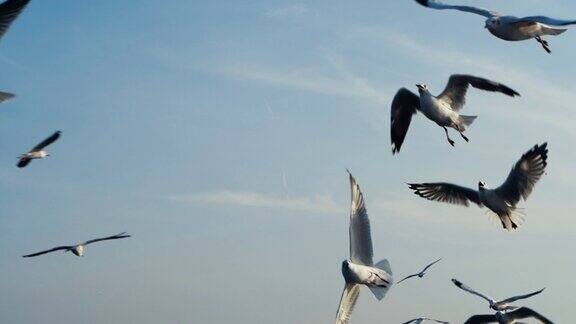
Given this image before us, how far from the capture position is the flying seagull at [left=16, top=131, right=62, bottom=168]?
3566 centimetres

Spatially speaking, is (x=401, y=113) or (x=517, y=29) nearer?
(x=517, y=29)

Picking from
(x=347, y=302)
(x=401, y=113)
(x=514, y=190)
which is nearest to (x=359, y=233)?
(x=347, y=302)

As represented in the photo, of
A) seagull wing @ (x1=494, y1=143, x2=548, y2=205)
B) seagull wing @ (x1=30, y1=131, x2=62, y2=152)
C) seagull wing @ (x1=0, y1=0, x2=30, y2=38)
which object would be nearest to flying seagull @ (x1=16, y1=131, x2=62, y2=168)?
seagull wing @ (x1=30, y1=131, x2=62, y2=152)

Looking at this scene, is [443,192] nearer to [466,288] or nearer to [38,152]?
[466,288]

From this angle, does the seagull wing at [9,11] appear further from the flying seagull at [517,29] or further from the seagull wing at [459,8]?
the flying seagull at [517,29]

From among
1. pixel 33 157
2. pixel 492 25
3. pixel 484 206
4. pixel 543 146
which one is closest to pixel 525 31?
pixel 492 25

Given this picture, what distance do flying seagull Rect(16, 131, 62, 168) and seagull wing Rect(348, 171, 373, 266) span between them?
16.7 meters

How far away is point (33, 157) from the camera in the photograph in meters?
36.0

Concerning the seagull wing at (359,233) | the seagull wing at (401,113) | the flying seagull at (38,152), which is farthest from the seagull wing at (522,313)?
the flying seagull at (38,152)

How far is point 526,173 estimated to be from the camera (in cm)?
2361

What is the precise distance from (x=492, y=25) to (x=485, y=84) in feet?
11.6

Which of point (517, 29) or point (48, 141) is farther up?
point (517, 29)

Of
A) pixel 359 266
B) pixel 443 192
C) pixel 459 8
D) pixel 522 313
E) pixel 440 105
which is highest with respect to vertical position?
pixel 459 8

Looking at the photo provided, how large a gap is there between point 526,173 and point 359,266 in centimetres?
480
